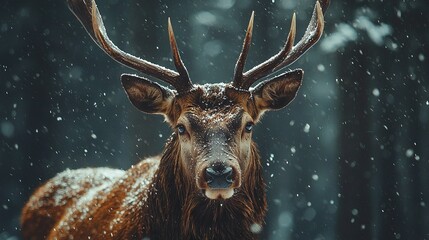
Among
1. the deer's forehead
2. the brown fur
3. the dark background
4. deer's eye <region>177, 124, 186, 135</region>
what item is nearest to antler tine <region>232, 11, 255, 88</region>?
the brown fur

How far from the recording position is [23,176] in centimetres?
1480

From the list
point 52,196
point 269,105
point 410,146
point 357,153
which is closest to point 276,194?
point 410,146

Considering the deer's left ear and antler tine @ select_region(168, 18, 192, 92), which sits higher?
antler tine @ select_region(168, 18, 192, 92)

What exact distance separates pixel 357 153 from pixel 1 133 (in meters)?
8.64

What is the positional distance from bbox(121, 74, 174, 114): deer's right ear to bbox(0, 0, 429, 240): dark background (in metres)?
5.39

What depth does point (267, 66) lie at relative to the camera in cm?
468

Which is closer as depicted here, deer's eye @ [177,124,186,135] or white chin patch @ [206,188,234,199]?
white chin patch @ [206,188,234,199]

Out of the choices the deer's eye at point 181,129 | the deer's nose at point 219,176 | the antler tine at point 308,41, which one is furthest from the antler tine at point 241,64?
the deer's nose at point 219,176

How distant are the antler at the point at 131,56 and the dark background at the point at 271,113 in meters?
5.35

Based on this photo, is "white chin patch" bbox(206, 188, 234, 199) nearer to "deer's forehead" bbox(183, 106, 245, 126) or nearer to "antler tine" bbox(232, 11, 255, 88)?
"deer's forehead" bbox(183, 106, 245, 126)

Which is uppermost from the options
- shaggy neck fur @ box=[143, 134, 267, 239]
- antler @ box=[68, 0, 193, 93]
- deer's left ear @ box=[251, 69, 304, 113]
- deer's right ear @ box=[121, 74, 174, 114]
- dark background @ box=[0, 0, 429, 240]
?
dark background @ box=[0, 0, 429, 240]

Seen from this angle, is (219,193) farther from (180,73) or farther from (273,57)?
(273,57)

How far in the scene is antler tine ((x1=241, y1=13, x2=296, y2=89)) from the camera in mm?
4613

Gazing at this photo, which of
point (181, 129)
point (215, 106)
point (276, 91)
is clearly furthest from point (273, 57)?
point (181, 129)
